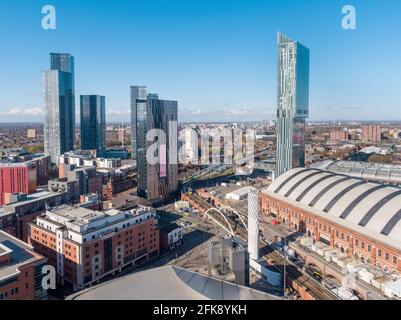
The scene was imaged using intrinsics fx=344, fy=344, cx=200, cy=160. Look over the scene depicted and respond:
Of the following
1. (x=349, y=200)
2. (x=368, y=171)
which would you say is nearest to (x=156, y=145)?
(x=349, y=200)

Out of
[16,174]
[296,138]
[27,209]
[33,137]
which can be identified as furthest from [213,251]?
[33,137]

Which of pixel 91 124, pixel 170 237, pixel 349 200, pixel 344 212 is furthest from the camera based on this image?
pixel 91 124

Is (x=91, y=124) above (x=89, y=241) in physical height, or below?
above

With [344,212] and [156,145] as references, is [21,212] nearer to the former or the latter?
[156,145]

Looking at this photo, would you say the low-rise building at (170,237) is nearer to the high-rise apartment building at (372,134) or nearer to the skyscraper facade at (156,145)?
the skyscraper facade at (156,145)

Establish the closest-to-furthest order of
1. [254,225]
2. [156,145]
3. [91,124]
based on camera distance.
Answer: [254,225]
[156,145]
[91,124]

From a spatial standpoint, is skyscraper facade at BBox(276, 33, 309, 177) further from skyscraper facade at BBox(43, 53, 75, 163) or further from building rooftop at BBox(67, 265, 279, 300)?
skyscraper facade at BBox(43, 53, 75, 163)
